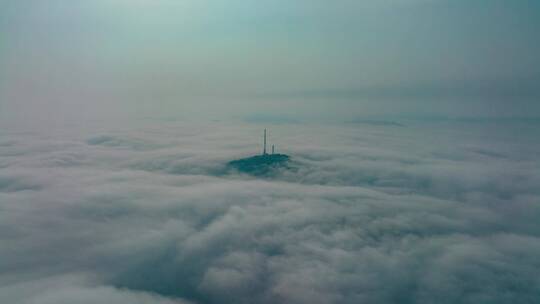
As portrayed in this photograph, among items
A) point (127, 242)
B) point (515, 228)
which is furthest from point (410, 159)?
point (127, 242)

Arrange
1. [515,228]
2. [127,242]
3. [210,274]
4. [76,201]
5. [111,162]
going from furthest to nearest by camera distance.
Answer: [111,162] → [76,201] → [515,228] → [127,242] → [210,274]

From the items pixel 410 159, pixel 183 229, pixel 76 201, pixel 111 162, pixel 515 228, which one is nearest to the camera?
pixel 183 229

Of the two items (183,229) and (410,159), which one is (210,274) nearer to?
(183,229)

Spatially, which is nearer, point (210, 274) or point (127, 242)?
point (210, 274)

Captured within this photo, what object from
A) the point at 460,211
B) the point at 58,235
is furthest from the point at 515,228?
the point at 58,235

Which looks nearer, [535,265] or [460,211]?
[535,265]

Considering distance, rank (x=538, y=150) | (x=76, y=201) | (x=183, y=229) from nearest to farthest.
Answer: (x=183, y=229) < (x=76, y=201) < (x=538, y=150)

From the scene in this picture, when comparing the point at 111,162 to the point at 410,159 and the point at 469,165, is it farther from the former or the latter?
the point at 469,165

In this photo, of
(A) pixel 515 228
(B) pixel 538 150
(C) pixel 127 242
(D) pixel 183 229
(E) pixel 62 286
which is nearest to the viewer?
(E) pixel 62 286
